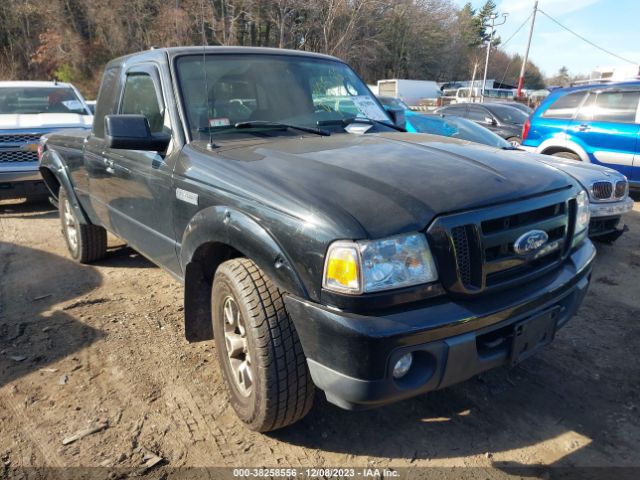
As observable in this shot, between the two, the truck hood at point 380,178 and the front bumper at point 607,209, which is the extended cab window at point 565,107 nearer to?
the front bumper at point 607,209

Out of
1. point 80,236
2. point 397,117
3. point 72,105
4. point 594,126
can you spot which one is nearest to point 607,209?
point 397,117

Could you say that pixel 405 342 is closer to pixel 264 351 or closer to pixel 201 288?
pixel 264 351

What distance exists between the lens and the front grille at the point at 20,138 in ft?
22.4

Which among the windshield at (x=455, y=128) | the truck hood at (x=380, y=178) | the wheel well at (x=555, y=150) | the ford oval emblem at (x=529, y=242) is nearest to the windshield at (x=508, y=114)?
the wheel well at (x=555, y=150)

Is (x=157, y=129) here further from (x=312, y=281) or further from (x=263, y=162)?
(x=312, y=281)

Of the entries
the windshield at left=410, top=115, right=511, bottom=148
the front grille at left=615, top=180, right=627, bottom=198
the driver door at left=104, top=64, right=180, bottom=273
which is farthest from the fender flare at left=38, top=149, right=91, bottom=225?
the front grille at left=615, top=180, right=627, bottom=198

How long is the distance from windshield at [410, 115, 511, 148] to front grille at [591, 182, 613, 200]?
1.50 m

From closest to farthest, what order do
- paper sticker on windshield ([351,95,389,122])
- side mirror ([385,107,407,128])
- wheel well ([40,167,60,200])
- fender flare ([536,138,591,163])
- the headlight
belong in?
1. the headlight
2. paper sticker on windshield ([351,95,389,122])
3. side mirror ([385,107,407,128])
4. wheel well ([40,167,60,200])
5. fender flare ([536,138,591,163])

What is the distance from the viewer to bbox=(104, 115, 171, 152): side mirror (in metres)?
2.72

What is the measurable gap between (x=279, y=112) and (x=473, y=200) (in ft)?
5.09

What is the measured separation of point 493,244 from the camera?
6.73ft

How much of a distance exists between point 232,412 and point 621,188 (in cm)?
471

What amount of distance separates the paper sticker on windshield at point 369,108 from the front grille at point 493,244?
1602 millimetres

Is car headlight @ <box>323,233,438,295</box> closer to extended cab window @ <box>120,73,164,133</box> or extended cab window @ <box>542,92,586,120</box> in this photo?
extended cab window @ <box>120,73,164,133</box>
